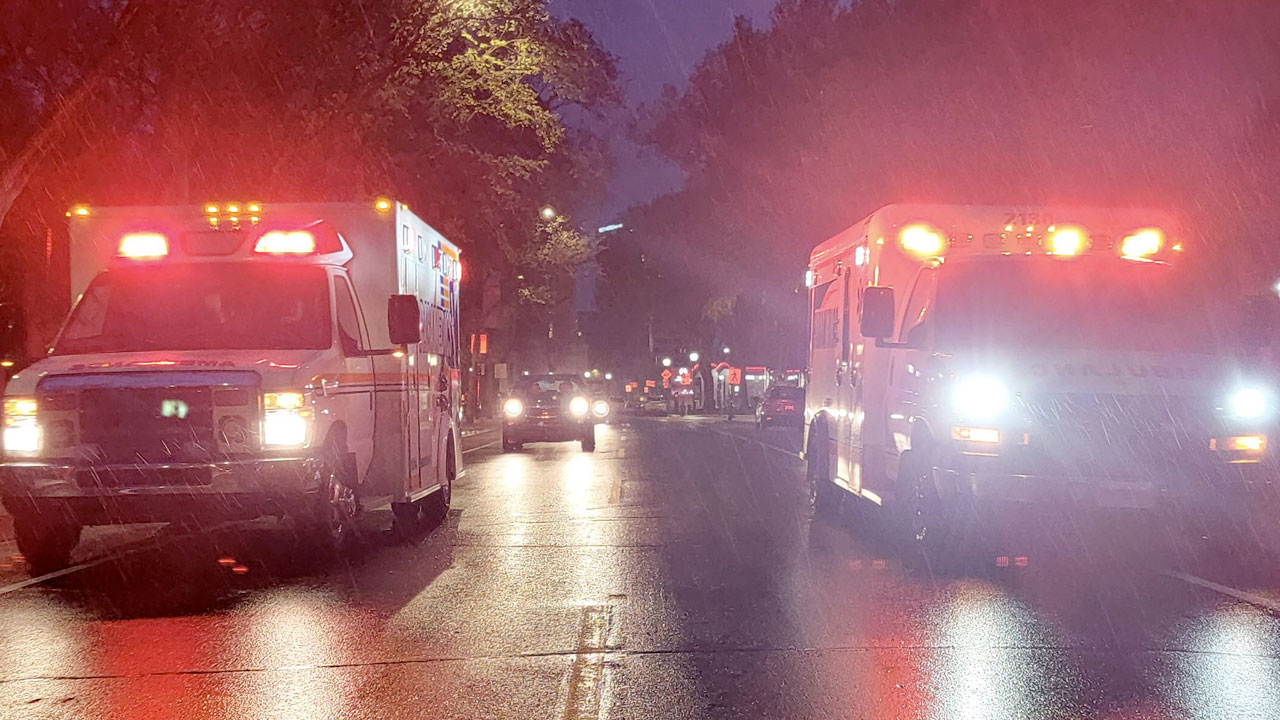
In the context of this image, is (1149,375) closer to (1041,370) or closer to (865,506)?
(1041,370)

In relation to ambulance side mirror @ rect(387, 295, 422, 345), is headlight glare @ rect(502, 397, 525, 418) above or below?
below

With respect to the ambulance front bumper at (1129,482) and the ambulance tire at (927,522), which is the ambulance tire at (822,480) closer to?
the ambulance tire at (927,522)

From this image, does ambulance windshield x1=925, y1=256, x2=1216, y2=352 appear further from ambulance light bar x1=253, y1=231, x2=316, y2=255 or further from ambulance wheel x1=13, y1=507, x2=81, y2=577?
ambulance wheel x1=13, y1=507, x2=81, y2=577

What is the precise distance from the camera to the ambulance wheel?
977 centimetres

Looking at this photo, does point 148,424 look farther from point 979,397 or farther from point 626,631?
point 979,397

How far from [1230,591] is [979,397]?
2.12m

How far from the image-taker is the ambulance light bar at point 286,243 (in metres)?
10.6

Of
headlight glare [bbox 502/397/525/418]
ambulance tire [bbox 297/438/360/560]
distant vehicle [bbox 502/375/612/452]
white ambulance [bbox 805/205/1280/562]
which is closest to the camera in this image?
white ambulance [bbox 805/205/1280/562]

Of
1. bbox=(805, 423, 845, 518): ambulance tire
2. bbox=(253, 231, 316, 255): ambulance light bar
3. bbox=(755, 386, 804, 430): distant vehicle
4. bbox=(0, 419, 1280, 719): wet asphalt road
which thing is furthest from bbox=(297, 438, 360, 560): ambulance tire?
bbox=(755, 386, 804, 430): distant vehicle

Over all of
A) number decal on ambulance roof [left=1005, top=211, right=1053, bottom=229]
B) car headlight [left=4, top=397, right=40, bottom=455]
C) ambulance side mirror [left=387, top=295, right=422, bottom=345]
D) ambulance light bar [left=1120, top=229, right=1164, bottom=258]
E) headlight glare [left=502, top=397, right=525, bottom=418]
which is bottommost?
headlight glare [left=502, top=397, right=525, bottom=418]

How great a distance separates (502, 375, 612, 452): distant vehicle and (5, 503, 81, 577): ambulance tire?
17.3 metres

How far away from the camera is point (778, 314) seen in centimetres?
4488

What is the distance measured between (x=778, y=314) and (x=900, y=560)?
34509 mm

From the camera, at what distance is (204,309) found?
10.6 m
